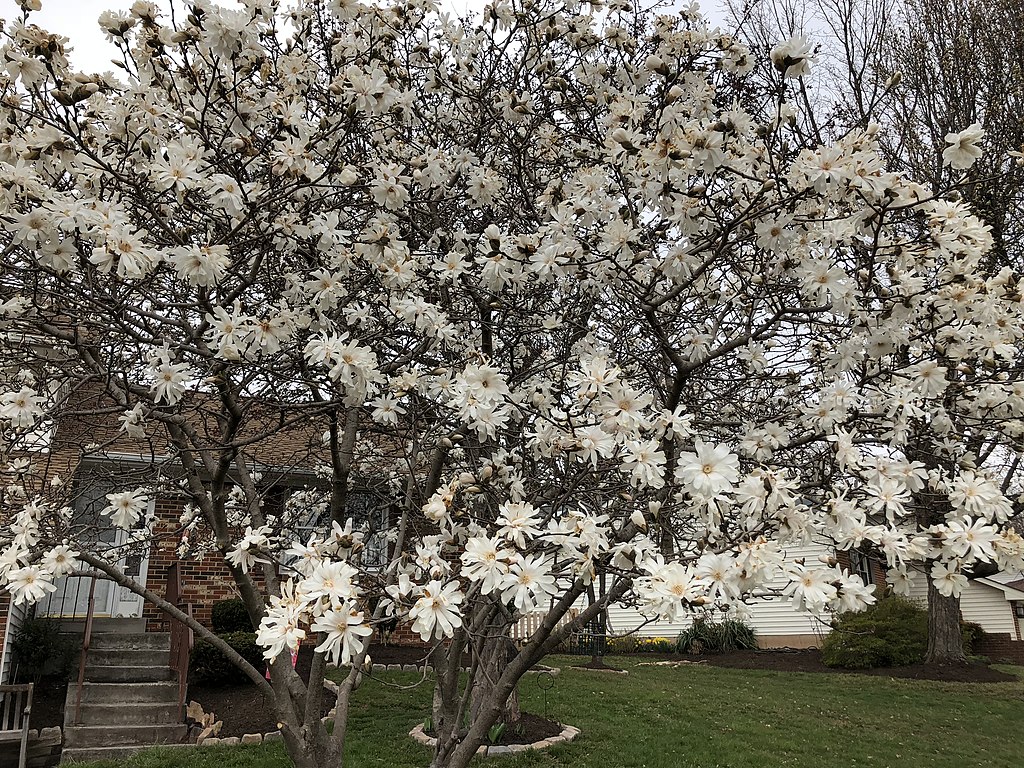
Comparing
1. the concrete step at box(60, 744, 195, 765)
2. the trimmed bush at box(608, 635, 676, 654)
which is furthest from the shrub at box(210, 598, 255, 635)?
the trimmed bush at box(608, 635, 676, 654)

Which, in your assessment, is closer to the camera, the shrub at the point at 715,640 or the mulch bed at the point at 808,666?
the mulch bed at the point at 808,666

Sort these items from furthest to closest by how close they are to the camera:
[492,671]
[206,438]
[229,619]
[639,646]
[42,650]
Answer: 1. [639,646]
2. [229,619]
3. [42,650]
4. [492,671]
5. [206,438]

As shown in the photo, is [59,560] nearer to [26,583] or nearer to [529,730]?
[26,583]

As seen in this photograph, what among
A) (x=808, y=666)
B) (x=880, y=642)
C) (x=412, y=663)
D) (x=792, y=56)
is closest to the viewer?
(x=792, y=56)

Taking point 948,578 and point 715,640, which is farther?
point 715,640

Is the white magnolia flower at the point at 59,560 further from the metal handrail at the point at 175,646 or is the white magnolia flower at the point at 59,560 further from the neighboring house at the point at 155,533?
the metal handrail at the point at 175,646

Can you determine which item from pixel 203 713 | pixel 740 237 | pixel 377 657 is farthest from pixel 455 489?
pixel 377 657

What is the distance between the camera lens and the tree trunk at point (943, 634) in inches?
530

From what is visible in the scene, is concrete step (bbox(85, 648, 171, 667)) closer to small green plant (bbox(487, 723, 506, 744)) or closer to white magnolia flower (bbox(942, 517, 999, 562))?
small green plant (bbox(487, 723, 506, 744))

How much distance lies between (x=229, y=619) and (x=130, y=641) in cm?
116

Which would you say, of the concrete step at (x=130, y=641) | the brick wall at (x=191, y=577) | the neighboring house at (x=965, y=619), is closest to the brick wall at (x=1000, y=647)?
the neighboring house at (x=965, y=619)

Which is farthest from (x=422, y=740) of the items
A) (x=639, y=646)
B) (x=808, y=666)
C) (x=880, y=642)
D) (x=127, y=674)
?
(x=639, y=646)

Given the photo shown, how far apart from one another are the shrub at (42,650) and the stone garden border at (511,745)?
392cm

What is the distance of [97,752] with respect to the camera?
21.4 ft
